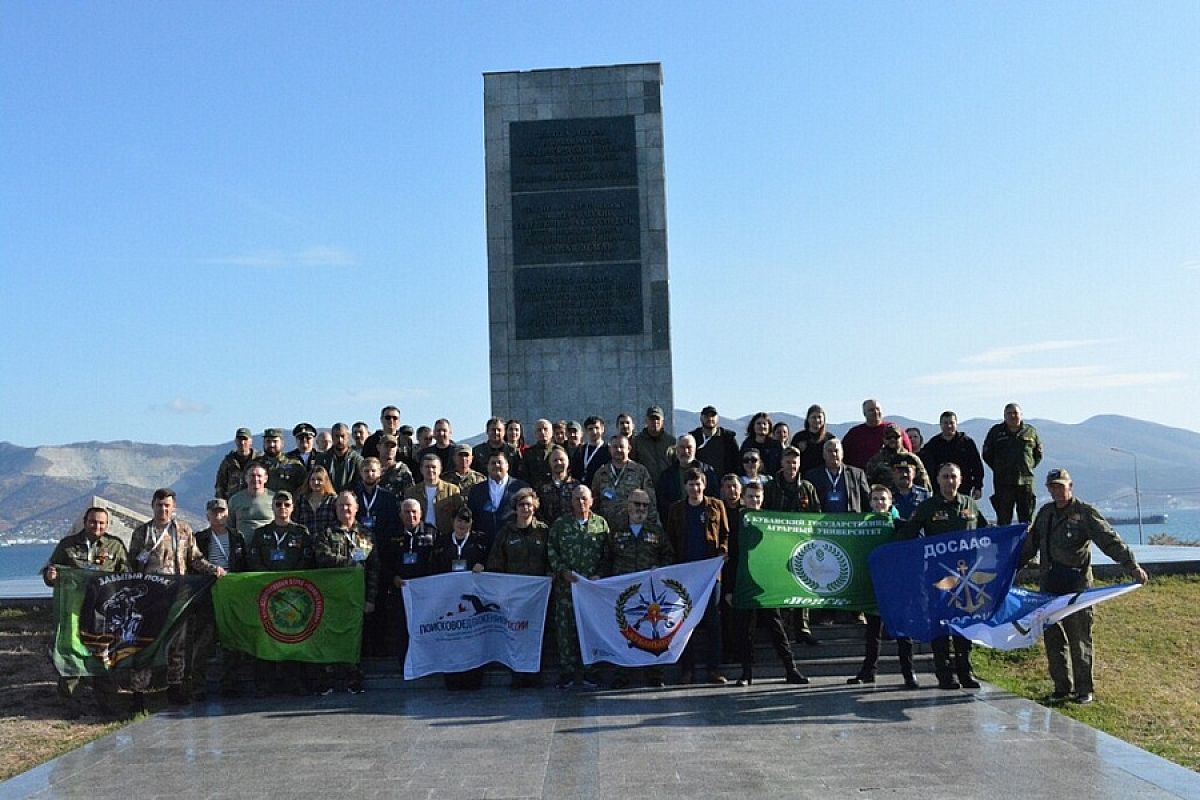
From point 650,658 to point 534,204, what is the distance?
8.19 m

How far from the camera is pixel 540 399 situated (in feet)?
54.5

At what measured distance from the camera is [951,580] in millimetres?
10086

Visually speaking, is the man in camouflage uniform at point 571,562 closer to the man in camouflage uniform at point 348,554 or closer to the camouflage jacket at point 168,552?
the man in camouflage uniform at point 348,554

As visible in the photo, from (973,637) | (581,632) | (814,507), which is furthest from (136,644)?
(973,637)

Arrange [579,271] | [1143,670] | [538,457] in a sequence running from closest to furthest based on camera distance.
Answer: [1143,670]
[538,457]
[579,271]

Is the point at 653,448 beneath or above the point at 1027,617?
above

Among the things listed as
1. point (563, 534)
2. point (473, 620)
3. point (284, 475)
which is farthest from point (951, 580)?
point (284, 475)

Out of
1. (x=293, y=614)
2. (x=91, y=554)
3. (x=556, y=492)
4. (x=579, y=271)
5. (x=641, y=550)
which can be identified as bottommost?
(x=293, y=614)

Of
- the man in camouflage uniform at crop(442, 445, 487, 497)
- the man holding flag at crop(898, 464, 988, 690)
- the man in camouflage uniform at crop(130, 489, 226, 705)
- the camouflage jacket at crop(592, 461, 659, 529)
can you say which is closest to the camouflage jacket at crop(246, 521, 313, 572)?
the man in camouflage uniform at crop(130, 489, 226, 705)

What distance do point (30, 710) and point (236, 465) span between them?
3.56m

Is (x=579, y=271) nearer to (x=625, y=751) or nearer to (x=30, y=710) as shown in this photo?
(x=30, y=710)

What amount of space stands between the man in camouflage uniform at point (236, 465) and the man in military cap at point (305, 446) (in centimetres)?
42

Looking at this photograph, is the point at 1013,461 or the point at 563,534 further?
the point at 1013,461

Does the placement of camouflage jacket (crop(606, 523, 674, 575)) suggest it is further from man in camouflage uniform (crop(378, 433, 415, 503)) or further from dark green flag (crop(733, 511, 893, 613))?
man in camouflage uniform (crop(378, 433, 415, 503))
